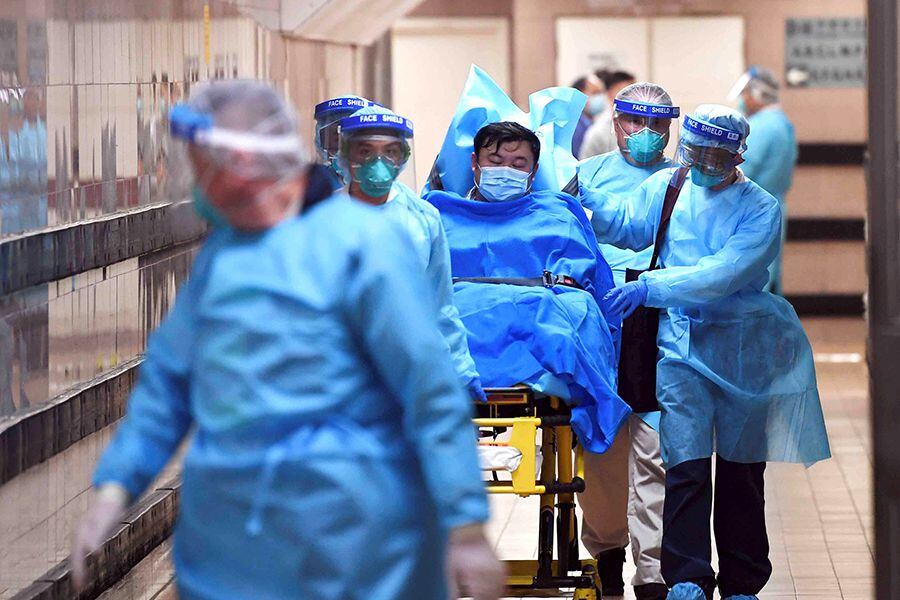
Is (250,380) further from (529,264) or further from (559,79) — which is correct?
(559,79)

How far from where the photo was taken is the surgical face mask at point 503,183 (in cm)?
529

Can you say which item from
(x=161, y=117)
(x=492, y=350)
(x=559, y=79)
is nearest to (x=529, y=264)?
(x=492, y=350)

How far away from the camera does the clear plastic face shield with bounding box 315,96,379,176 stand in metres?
5.52

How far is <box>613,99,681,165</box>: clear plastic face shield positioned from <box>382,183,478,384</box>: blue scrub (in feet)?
5.55

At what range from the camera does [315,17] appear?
29.9ft

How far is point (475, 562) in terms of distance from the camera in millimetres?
2680

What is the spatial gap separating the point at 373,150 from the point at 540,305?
66cm

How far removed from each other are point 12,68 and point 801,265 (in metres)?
10.4

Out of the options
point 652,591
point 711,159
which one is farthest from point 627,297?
point 652,591

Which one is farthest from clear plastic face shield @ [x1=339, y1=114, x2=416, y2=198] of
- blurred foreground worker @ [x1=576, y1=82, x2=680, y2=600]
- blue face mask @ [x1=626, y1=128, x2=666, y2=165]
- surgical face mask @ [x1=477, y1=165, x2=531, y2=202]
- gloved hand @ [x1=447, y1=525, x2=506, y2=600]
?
gloved hand @ [x1=447, y1=525, x2=506, y2=600]

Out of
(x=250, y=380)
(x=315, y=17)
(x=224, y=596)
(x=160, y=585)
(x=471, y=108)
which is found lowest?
(x=160, y=585)

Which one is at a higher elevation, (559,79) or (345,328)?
(559,79)

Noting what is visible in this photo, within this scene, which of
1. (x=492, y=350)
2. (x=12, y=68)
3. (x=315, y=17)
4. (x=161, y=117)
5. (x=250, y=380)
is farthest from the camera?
(x=315, y=17)

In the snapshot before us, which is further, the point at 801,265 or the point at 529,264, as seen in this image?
the point at 801,265
